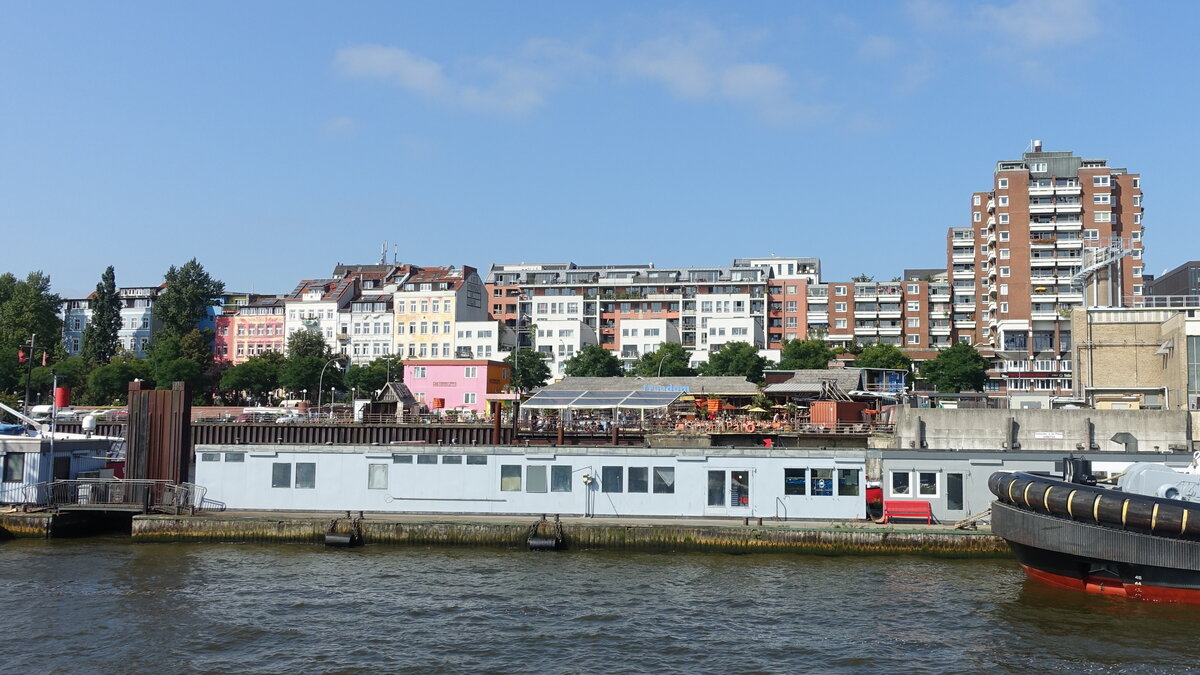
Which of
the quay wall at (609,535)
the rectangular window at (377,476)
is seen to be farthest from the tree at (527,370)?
the quay wall at (609,535)

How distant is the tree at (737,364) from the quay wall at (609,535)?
70.3 m

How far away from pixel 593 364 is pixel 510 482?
241ft

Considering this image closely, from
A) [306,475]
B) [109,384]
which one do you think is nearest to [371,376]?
[109,384]

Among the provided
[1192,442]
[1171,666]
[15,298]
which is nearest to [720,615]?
[1171,666]

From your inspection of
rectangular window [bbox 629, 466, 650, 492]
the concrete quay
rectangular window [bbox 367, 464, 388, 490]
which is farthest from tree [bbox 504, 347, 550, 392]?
the concrete quay

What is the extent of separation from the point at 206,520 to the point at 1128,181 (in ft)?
378

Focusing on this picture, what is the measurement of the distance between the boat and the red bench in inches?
176

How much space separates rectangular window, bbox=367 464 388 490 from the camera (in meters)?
37.7

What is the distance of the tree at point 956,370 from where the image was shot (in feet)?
336

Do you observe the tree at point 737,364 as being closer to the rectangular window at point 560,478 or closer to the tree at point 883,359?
the tree at point 883,359

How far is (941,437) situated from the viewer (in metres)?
44.8

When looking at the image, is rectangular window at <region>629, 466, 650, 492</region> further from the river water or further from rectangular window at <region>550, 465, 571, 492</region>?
the river water

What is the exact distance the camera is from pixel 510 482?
121 ft

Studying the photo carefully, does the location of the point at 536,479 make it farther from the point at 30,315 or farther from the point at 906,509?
the point at 30,315
